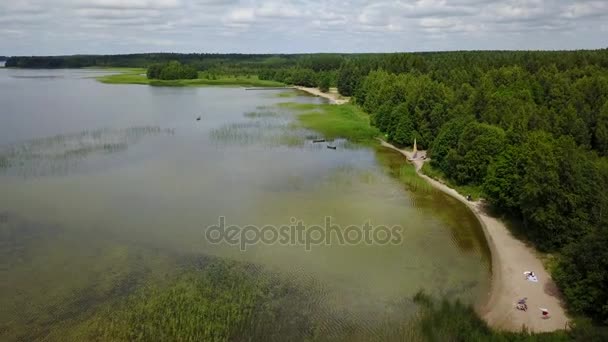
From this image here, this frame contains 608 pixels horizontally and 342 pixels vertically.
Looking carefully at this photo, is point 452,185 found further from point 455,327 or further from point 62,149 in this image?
point 62,149

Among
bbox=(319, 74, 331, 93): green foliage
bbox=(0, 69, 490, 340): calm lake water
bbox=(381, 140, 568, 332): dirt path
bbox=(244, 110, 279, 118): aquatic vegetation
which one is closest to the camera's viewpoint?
bbox=(381, 140, 568, 332): dirt path

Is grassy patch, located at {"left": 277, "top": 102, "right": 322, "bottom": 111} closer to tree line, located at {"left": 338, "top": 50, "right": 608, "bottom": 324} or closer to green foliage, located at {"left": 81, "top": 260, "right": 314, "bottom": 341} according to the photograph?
tree line, located at {"left": 338, "top": 50, "right": 608, "bottom": 324}

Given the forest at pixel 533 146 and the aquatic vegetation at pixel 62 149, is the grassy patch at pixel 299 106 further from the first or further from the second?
the aquatic vegetation at pixel 62 149

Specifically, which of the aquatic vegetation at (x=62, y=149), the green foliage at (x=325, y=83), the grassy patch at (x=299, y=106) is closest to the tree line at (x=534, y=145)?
the grassy patch at (x=299, y=106)

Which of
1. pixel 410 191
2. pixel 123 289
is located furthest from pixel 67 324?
pixel 410 191

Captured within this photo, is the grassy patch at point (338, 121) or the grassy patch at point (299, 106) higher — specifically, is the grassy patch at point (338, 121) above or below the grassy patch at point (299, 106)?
below

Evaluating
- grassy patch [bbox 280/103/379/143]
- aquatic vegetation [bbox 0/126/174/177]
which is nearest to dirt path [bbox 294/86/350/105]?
grassy patch [bbox 280/103/379/143]
